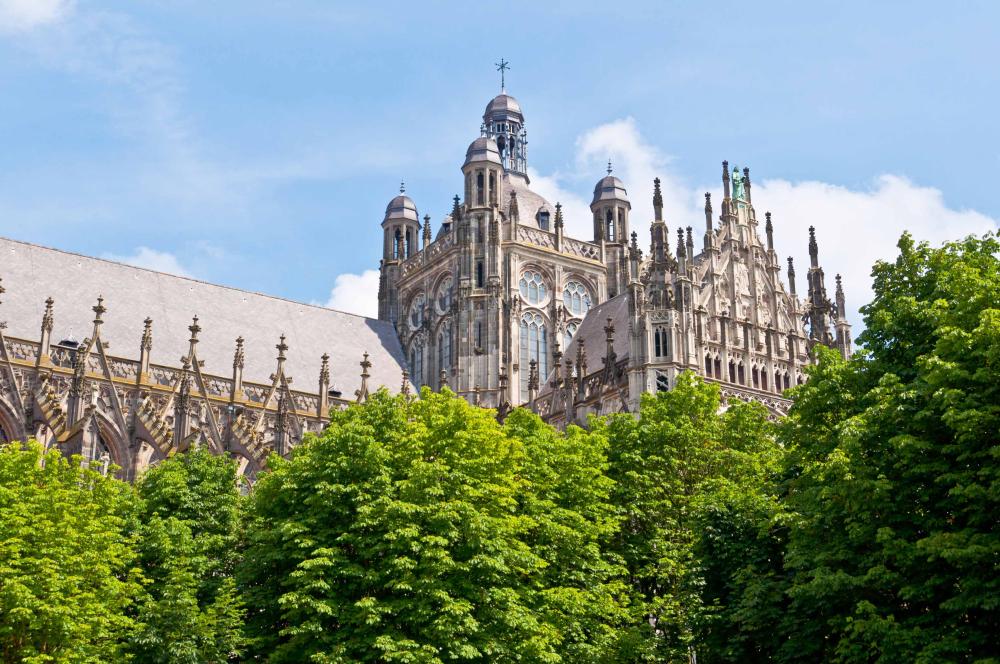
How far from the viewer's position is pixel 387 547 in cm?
3034

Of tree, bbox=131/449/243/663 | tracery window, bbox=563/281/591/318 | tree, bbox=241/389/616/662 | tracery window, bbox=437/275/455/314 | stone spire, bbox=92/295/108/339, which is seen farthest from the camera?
tracery window, bbox=563/281/591/318

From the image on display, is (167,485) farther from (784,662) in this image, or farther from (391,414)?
(784,662)

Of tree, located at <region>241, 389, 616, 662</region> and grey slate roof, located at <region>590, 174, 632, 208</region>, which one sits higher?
grey slate roof, located at <region>590, 174, 632, 208</region>

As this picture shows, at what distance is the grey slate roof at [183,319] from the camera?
55.8 meters

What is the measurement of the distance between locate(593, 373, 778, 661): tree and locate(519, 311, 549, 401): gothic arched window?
23166 millimetres

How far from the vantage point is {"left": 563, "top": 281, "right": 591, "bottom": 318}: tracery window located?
67688 mm

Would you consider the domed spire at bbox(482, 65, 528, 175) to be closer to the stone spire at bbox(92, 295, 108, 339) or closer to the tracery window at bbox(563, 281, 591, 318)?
the tracery window at bbox(563, 281, 591, 318)

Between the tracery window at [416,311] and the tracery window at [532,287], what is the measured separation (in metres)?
6.60

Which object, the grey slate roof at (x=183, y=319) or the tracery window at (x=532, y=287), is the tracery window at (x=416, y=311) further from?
the tracery window at (x=532, y=287)

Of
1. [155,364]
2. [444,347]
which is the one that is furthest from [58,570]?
[444,347]

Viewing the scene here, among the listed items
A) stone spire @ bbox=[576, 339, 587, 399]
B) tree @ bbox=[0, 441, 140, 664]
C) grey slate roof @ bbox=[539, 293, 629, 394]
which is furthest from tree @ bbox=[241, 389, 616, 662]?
grey slate roof @ bbox=[539, 293, 629, 394]

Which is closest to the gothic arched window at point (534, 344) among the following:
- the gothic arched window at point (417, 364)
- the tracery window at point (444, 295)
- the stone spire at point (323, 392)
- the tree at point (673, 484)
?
the tracery window at point (444, 295)

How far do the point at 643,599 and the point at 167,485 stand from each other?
591 inches

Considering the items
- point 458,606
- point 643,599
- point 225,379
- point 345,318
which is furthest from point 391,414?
point 345,318
